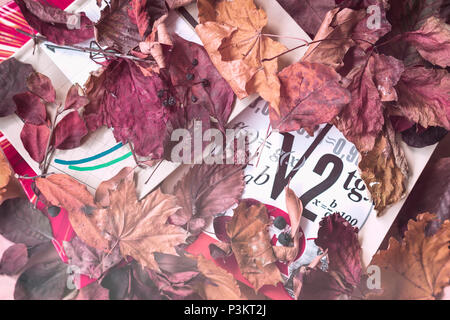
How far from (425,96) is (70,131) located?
43cm

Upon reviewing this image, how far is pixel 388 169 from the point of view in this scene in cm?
46

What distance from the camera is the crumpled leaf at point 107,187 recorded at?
467 mm

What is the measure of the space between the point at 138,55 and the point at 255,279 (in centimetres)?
30

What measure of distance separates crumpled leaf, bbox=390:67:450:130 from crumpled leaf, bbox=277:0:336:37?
12cm

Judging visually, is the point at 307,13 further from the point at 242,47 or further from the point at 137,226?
the point at 137,226

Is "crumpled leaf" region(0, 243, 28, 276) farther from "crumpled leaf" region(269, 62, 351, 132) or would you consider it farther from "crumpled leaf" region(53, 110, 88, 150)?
"crumpled leaf" region(269, 62, 351, 132)

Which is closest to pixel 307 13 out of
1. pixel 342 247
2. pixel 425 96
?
pixel 425 96

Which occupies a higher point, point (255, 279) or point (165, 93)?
point (165, 93)

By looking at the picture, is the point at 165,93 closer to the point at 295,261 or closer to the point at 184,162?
the point at 184,162

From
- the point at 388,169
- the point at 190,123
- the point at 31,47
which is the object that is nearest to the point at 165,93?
the point at 190,123

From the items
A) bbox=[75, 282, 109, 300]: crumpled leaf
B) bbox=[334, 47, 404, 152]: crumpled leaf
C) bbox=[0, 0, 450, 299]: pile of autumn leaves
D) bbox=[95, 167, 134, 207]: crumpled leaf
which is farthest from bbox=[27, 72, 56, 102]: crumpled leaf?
bbox=[334, 47, 404, 152]: crumpled leaf
